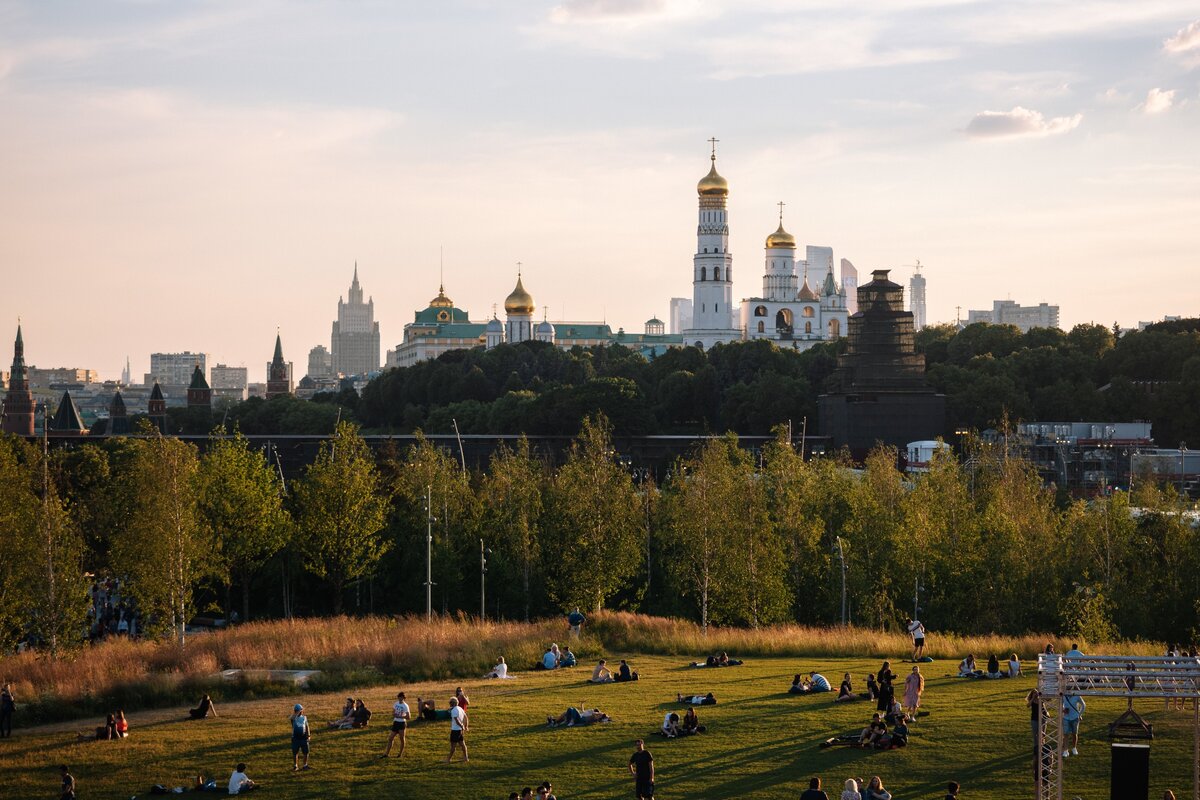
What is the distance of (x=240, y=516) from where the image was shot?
1955 inches

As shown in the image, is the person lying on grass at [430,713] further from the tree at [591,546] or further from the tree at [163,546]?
the tree at [591,546]

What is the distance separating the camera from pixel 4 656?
38.5 metres

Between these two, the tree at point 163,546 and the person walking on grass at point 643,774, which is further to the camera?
the tree at point 163,546

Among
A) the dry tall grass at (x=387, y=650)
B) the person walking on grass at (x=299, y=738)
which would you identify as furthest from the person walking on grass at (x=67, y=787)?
the dry tall grass at (x=387, y=650)

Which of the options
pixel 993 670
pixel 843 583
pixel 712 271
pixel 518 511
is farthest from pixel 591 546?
pixel 712 271

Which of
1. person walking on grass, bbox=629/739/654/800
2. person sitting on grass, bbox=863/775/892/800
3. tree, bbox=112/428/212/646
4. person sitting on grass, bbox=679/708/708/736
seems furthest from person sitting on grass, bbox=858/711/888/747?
tree, bbox=112/428/212/646

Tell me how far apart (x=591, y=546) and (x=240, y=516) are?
11.7m

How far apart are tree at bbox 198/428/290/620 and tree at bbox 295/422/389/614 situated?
3.24ft

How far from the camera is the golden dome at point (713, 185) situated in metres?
191

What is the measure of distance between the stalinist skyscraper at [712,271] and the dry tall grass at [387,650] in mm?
154122

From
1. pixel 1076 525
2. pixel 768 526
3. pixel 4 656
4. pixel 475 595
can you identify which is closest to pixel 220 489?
→ pixel 475 595

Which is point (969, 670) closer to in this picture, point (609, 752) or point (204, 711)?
point (609, 752)

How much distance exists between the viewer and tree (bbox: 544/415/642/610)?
48.3 metres

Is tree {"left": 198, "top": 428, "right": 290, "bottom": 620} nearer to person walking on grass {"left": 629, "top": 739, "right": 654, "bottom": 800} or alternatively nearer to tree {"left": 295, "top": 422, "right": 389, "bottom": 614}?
tree {"left": 295, "top": 422, "right": 389, "bottom": 614}
